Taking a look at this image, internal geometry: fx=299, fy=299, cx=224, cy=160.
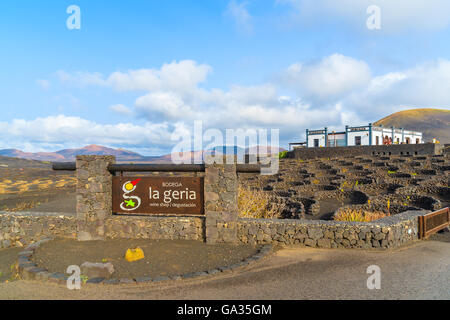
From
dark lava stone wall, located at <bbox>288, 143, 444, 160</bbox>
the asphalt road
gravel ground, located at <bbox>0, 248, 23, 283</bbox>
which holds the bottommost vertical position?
gravel ground, located at <bbox>0, 248, 23, 283</bbox>

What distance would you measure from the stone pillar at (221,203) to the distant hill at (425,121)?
443ft

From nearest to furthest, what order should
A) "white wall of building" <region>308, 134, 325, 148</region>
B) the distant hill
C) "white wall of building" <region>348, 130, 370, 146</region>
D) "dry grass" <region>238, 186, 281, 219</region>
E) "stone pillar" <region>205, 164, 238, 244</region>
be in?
"stone pillar" <region>205, 164, 238, 244</region>, "dry grass" <region>238, 186, 281, 219</region>, "white wall of building" <region>348, 130, 370, 146</region>, "white wall of building" <region>308, 134, 325, 148</region>, the distant hill

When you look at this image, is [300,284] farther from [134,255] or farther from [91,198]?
[91,198]

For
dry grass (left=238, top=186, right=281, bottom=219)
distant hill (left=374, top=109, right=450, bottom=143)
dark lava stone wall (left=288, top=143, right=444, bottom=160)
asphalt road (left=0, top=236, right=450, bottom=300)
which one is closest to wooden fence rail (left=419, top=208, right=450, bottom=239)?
asphalt road (left=0, top=236, right=450, bottom=300)

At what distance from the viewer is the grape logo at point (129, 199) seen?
793 centimetres

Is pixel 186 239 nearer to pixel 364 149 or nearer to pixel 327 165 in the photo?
pixel 327 165

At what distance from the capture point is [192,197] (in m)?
7.60

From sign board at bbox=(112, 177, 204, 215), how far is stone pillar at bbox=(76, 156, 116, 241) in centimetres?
36

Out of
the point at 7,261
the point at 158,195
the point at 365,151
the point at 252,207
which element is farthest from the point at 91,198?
the point at 365,151

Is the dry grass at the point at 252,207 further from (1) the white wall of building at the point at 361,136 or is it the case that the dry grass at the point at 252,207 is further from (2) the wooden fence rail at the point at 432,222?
(1) the white wall of building at the point at 361,136

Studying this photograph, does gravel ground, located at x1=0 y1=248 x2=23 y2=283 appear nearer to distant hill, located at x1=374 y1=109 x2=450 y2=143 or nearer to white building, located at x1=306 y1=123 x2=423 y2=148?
white building, located at x1=306 y1=123 x2=423 y2=148

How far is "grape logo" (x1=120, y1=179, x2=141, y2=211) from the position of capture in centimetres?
793

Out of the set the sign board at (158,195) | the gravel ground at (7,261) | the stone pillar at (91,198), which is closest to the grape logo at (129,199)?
the sign board at (158,195)
